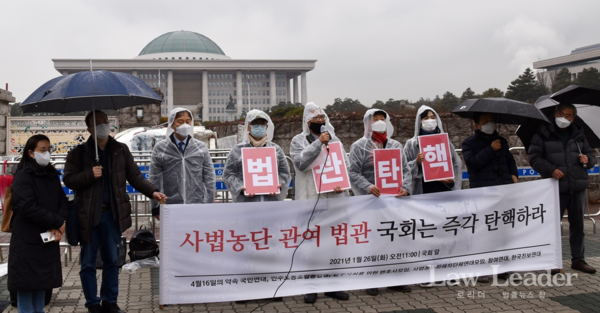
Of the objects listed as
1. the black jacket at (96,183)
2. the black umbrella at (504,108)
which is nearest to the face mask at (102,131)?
the black jacket at (96,183)

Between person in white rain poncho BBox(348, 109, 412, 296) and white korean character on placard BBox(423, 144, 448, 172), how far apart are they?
30 centimetres

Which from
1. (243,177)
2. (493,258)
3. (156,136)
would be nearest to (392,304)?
(493,258)

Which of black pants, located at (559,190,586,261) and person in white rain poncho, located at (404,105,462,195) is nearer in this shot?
person in white rain poncho, located at (404,105,462,195)

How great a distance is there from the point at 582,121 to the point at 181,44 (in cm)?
11637

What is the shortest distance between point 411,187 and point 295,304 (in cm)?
160

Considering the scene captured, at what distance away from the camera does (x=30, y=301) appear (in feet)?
14.0

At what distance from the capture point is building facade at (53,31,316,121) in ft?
344

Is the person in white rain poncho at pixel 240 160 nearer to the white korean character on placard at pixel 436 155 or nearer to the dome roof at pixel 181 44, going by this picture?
the white korean character on placard at pixel 436 155

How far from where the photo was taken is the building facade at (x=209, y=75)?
10488cm

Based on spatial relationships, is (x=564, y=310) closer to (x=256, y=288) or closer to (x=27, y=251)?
(x=256, y=288)

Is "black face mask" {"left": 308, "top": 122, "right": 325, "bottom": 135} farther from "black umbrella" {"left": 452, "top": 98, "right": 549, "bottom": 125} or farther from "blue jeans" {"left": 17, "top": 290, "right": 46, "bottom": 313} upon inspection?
"blue jeans" {"left": 17, "top": 290, "right": 46, "bottom": 313}

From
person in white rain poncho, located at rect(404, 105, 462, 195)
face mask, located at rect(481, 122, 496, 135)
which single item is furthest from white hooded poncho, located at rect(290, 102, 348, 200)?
face mask, located at rect(481, 122, 496, 135)

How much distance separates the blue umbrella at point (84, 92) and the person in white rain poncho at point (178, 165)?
55cm

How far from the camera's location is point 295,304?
5.00 m
